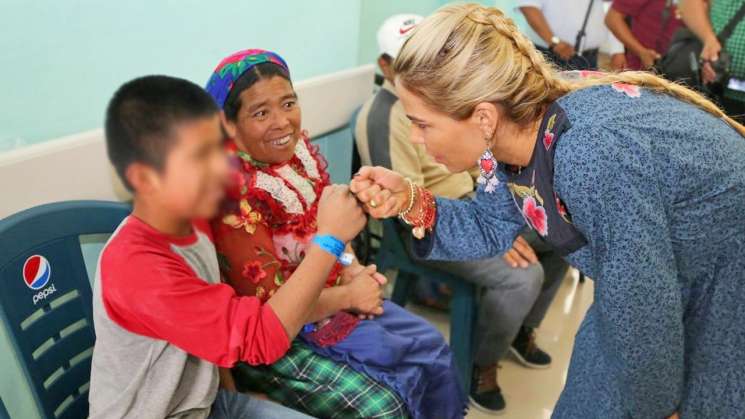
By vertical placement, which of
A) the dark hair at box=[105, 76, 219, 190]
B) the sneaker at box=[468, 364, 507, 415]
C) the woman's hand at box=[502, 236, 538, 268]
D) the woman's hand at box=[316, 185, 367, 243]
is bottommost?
the sneaker at box=[468, 364, 507, 415]

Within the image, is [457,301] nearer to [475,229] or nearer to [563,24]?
[475,229]

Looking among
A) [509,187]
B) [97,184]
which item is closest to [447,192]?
[509,187]

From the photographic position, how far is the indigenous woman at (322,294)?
3.05 feet

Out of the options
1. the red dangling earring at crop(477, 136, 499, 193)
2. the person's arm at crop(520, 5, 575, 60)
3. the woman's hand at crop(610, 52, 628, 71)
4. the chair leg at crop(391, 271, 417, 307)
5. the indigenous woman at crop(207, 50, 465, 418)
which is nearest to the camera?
the indigenous woman at crop(207, 50, 465, 418)

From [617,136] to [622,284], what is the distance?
0.23 metres

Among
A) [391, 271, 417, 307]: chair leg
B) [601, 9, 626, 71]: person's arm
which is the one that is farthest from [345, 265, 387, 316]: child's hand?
[601, 9, 626, 71]: person's arm

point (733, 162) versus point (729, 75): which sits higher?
point (733, 162)

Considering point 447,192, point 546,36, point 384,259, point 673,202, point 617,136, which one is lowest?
point 384,259

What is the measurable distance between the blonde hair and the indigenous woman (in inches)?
9.3

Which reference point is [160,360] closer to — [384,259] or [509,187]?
[509,187]

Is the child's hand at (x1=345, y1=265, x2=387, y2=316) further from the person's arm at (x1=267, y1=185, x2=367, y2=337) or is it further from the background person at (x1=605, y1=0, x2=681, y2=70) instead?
the background person at (x1=605, y1=0, x2=681, y2=70)

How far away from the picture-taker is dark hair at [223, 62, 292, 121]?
899 mm

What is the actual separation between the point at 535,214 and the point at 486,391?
3.65 feet

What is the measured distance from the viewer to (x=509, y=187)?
1211 mm
